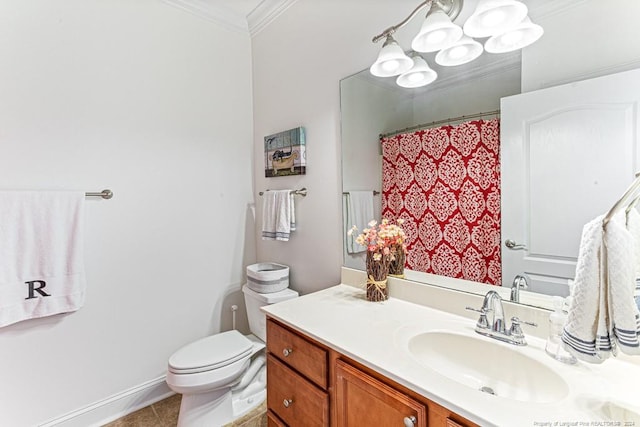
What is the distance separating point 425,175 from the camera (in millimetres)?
1389

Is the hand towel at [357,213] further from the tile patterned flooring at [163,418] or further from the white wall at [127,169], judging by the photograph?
the tile patterned flooring at [163,418]

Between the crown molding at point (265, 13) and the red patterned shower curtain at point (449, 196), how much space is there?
1.24 m

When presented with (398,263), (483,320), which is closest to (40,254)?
(398,263)

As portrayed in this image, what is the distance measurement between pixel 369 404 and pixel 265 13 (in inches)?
93.2

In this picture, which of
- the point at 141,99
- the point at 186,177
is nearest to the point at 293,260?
the point at 186,177

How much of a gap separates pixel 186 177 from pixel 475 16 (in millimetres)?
1809

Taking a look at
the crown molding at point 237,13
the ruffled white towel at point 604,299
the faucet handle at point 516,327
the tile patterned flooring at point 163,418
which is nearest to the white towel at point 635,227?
the ruffled white towel at point 604,299

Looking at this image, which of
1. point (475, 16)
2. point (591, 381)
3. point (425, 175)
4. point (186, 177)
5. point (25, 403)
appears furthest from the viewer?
point (186, 177)

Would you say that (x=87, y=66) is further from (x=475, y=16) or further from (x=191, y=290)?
(x=475, y=16)

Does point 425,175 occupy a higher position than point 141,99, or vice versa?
point 141,99

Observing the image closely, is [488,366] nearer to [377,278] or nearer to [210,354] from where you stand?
[377,278]

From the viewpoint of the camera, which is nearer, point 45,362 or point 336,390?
point 336,390

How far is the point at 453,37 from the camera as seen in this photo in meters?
1.16

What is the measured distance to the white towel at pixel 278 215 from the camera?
77.1 inches
